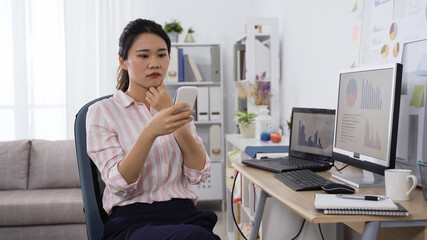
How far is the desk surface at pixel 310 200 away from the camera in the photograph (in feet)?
4.24

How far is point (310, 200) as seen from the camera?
1.51 meters

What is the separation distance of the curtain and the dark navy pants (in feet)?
10.7

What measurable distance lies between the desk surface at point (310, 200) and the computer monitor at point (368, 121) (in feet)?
0.34

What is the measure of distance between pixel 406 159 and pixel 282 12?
215 cm

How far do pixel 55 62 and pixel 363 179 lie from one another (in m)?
3.57

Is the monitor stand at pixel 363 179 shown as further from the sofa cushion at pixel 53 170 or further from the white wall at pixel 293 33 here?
the sofa cushion at pixel 53 170

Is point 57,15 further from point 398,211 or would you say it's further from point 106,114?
point 398,211

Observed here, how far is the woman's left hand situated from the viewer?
1563 mm

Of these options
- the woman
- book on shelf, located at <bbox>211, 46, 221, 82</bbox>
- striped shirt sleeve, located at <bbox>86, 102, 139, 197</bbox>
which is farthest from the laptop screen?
book on shelf, located at <bbox>211, 46, 221, 82</bbox>

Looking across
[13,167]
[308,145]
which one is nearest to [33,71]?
[13,167]

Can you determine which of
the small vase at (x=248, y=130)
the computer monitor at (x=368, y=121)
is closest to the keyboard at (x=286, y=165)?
the computer monitor at (x=368, y=121)

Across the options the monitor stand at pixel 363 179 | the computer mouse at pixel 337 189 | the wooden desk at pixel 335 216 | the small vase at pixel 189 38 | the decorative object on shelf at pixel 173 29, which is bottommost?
the wooden desk at pixel 335 216

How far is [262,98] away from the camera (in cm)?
362

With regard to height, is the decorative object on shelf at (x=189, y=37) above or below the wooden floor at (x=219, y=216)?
above
